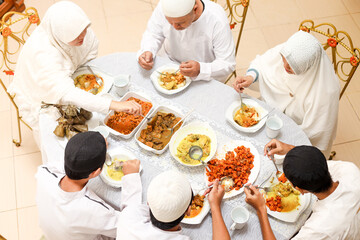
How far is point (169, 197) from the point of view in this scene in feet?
6.06

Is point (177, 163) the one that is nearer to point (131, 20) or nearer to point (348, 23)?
point (131, 20)

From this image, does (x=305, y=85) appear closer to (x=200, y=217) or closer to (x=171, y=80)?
(x=171, y=80)

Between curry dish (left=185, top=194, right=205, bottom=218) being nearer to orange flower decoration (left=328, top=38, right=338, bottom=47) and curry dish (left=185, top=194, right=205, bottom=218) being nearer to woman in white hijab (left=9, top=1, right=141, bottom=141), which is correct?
woman in white hijab (left=9, top=1, right=141, bottom=141)

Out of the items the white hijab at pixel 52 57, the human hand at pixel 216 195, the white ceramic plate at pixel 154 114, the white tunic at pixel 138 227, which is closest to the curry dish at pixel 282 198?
the human hand at pixel 216 195

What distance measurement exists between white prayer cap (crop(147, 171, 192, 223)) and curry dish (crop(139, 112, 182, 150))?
0.56 m

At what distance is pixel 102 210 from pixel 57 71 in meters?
1.15

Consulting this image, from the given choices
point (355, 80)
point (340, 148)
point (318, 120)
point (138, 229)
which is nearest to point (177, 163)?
point (138, 229)

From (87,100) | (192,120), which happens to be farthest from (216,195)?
(87,100)

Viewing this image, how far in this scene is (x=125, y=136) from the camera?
2477mm

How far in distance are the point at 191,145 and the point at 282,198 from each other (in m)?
0.69

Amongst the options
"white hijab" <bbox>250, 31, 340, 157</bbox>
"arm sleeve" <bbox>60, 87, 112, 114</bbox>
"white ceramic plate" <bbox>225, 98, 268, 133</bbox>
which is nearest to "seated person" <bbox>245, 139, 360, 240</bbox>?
"white ceramic plate" <bbox>225, 98, 268, 133</bbox>

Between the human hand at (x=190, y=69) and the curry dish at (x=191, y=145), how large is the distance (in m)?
0.53

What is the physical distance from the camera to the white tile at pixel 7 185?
11.1ft

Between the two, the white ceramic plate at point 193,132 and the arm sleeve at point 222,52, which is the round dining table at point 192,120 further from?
the arm sleeve at point 222,52
